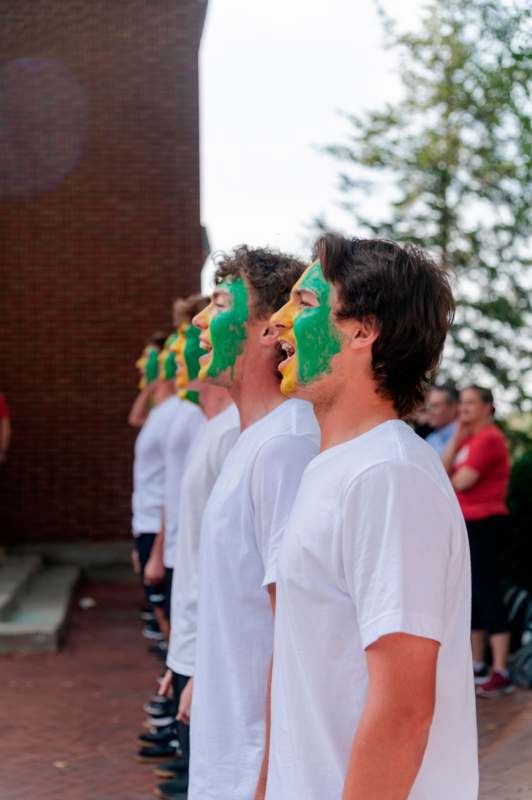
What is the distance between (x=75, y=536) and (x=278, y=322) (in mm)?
12862

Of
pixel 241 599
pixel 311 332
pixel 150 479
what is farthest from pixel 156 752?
pixel 311 332

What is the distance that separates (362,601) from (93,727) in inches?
236

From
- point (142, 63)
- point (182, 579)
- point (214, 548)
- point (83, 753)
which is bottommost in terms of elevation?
point (83, 753)

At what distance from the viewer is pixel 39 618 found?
10445 millimetres

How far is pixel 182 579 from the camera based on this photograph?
4.18m

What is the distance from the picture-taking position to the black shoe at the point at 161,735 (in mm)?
6688

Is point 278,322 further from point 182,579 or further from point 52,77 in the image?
point 52,77

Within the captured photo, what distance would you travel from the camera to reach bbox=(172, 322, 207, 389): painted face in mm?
5426

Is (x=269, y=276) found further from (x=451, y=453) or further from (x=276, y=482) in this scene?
(x=451, y=453)

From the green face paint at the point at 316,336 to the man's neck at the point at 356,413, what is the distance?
7 cm

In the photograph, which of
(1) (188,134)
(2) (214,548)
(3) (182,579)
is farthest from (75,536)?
(2) (214,548)

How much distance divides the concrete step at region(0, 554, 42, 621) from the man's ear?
8.78m

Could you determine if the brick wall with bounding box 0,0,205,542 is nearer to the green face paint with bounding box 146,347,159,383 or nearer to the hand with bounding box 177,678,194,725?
the green face paint with bounding box 146,347,159,383

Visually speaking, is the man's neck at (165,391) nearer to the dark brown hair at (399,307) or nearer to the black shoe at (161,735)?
the black shoe at (161,735)
